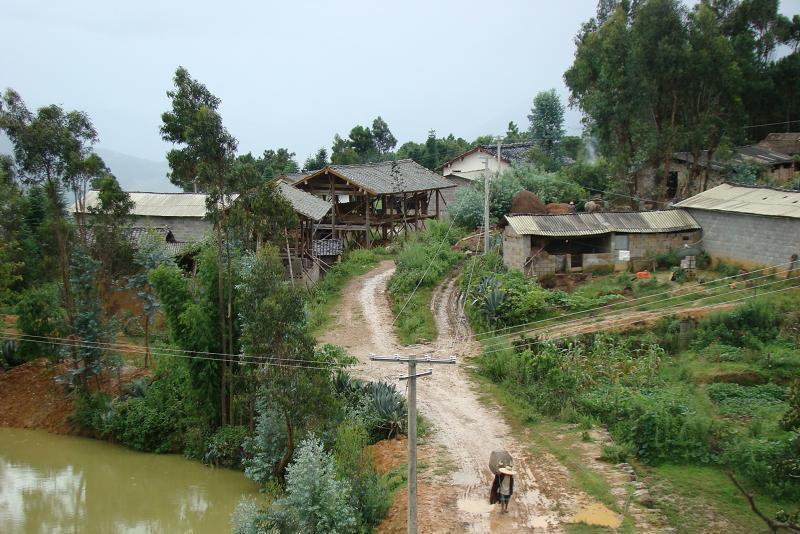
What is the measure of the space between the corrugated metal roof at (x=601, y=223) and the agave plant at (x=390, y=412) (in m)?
7.57

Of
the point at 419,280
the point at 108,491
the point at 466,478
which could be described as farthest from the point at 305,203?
the point at 466,478

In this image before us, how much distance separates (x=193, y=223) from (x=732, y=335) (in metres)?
21.1

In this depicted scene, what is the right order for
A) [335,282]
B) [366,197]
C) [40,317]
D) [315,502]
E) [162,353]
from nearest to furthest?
[315,502] < [162,353] < [40,317] < [335,282] < [366,197]

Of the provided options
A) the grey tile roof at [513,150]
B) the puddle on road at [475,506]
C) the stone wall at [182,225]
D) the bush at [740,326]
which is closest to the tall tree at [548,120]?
the grey tile roof at [513,150]

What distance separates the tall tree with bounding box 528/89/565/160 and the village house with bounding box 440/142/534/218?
183cm

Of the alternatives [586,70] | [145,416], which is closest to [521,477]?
[145,416]

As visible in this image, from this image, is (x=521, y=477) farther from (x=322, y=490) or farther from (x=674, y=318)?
(x=674, y=318)

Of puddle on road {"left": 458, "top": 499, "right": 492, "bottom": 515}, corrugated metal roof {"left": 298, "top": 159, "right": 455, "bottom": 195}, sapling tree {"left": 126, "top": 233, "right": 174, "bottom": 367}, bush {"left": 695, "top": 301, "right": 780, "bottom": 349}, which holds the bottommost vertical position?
puddle on road {"left": 458, "top": 499, "right": 492, "bottom": 515}

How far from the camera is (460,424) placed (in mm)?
15070

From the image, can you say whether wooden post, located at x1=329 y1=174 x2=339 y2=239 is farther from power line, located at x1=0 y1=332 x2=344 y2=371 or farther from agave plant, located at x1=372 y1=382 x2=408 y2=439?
agave plant, located at x1=372 y1=382 x2=408 y2=439

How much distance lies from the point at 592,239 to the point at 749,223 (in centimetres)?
433

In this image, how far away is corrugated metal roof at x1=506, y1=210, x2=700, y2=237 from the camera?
21.2 metres

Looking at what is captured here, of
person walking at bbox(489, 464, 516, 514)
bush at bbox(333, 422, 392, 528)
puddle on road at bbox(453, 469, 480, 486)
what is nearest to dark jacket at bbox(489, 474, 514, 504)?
person walking at bbox(489, 464, 516, 514)

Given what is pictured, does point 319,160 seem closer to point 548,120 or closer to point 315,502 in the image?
point 548,120
